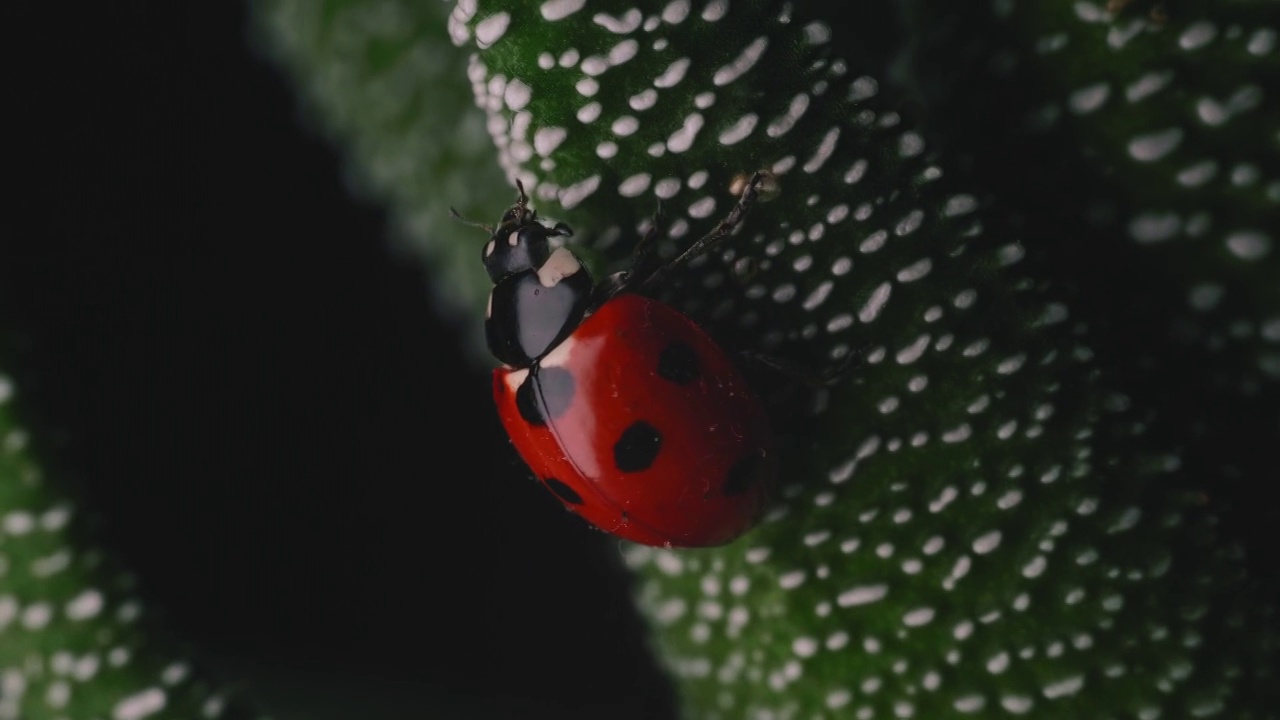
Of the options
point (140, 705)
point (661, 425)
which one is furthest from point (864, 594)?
point (140, 705)

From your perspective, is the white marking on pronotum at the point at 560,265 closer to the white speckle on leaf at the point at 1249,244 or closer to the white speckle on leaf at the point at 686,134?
the white speckle on leaf at the point at 686,134

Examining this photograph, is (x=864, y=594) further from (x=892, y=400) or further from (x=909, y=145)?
(x=909, y=145)

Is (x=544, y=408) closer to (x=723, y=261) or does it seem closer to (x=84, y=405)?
(x=723, y=261)

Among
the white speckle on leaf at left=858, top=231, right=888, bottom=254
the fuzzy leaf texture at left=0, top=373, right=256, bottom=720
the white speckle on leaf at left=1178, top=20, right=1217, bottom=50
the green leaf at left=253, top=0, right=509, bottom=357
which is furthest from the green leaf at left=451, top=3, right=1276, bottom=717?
the fuzzy leaf texture at left=0, top=373, right=256, bottom=720

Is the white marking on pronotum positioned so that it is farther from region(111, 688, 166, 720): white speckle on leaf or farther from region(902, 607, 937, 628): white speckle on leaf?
region(111, 688, 166, 720): white speckle on leaf

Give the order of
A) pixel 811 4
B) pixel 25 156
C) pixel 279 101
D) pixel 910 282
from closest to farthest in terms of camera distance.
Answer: pixel 910 282 → pixel 811 4 → pixel 25 156 → pixel 279 101

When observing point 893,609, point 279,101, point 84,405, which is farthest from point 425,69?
point 893,609

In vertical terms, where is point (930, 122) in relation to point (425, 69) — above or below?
below
